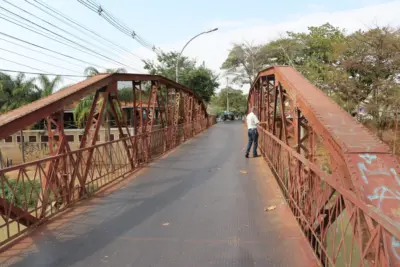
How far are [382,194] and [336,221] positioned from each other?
0.60 m

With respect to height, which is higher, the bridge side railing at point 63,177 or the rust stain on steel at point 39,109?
the rust stain on steel at point 39,109

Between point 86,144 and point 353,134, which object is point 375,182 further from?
point 86,144

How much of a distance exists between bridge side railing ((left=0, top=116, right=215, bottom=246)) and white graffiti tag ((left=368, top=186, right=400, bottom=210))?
4.27m

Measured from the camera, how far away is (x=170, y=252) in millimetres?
3840

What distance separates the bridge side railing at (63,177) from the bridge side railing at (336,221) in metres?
3.86

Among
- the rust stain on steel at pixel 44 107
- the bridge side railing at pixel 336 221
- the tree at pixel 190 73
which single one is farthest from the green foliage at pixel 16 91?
the bridge side railing at pixel 336 221

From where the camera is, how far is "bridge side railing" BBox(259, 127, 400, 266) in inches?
81.4

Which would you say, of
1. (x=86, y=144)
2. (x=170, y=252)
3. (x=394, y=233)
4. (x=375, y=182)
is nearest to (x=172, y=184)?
(x=86, y=144)

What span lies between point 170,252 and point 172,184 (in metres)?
3.49

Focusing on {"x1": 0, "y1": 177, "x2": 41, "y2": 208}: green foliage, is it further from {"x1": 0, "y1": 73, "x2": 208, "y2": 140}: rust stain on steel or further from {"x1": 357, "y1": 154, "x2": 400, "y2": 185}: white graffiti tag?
{"x1": 357, "y1": 154, "x2": 400, "y2": 185}: white graffiti tag

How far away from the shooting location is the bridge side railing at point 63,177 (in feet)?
15.0

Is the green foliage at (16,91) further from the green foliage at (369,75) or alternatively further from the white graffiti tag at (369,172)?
the white graffiti tag at (369,172)

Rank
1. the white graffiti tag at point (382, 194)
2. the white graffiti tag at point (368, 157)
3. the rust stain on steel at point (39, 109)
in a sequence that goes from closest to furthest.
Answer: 1. the white graffiti tag at point (382, 194)
2. the white graffiti tag at point (368, 157)
3. the rust stain on steel at point (39, 109)

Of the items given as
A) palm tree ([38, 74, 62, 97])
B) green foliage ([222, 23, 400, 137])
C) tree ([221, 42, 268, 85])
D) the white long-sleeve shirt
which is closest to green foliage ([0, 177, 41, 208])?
the white long-sleeve shirt
